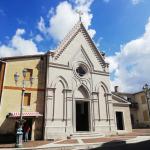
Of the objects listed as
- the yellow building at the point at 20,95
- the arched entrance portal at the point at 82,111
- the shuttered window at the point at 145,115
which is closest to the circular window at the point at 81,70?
the arched entrance portal at the point at 82,111

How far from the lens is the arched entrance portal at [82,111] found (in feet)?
77.7

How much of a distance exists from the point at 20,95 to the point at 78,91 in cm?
768

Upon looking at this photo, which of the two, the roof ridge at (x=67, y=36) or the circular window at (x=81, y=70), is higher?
the roof ridge at (x=67, y=36)

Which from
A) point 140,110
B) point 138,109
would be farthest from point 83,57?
point 138,109

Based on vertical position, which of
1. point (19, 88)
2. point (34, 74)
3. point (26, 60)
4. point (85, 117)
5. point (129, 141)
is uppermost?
point (26, 60)

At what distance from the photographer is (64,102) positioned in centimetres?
2212

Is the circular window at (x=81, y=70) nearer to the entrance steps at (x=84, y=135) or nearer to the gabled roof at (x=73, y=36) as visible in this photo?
the gabled roof at (x=73, y=36)

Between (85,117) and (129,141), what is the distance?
7.91 m

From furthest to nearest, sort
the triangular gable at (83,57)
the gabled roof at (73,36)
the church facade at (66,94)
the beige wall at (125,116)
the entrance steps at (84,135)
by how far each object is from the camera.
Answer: the beige wall at (125,116) → the triangular gable at (83,57) → the gabled roof at (73,36) → the entrance steps at (84,135) → the church facade at (66,94)

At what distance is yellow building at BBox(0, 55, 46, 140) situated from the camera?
1888cm

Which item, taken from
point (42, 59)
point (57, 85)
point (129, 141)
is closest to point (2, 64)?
point (42, 59)

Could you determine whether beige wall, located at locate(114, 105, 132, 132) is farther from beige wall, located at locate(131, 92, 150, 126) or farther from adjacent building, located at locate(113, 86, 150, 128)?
beige wall, located at locate(131, 92, 150, 126)

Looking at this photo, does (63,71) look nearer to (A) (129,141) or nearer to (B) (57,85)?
(B) (57,85)

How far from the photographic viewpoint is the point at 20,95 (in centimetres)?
2028
